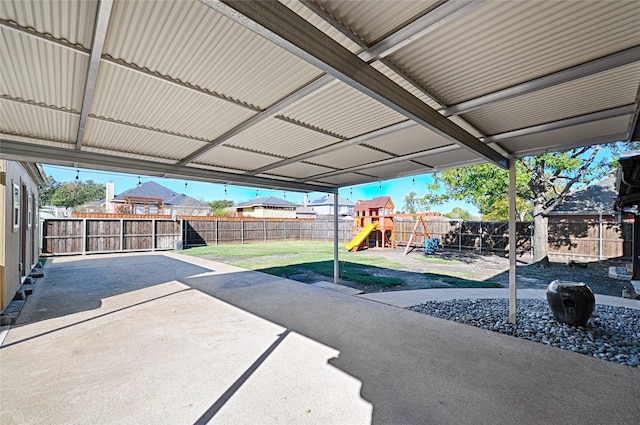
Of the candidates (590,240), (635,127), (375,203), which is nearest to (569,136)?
(635,127)

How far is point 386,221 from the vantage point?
16969 mm

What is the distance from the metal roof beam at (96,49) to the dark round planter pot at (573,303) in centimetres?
563

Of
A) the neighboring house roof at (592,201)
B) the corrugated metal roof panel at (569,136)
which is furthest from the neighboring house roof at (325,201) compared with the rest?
the corrugated metal roof panel at (569,136)

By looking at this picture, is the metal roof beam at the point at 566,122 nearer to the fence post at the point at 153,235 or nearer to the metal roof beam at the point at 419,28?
the metal roof beam at the point at 419,28

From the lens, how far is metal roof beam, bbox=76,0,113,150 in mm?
1554

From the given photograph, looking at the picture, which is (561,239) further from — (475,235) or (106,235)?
(106,235)

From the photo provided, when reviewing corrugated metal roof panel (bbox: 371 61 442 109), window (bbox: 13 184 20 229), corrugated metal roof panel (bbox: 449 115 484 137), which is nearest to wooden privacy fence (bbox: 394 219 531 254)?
corrugated metal roof panel (bbox: 449 115 484 137)

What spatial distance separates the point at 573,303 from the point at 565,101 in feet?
9.31

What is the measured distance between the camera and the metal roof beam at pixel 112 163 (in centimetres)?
378

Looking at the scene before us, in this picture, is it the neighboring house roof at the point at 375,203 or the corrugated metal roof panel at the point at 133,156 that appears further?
the neighboring house roof at the point at 375,203

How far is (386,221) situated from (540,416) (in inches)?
587

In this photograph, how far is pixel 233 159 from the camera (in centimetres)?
503

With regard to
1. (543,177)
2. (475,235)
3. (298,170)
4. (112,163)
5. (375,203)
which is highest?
(543,177)

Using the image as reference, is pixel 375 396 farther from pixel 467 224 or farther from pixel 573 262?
pixel 467 224
